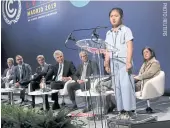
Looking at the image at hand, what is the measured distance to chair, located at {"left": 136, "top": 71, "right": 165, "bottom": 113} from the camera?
4.98 m

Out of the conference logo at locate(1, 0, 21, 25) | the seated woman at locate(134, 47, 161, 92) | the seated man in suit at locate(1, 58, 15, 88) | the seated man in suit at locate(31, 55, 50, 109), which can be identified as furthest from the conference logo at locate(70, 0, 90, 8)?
the seated man in suit at locate(1, 58, 15, 88)

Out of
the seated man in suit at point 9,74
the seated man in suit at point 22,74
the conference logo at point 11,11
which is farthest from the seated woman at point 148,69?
the conference logo at point 11,11

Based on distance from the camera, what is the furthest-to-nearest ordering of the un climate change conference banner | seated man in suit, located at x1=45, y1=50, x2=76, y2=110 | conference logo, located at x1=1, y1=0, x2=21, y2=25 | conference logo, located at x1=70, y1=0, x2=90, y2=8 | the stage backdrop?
conference logo, located at x1=1, y1=0, x2=21, y2=25 < the un climate change conference banner < seated man in suit, located at x1=45, y1=50, x2=76, y2=110 < conference logo, located at x1=70, y1=0, x2=90, y2=8 < the stage backdrop

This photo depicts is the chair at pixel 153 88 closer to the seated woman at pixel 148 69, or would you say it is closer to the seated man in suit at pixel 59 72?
the seated woman at pixel 148 69

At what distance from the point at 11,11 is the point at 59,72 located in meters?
1.99

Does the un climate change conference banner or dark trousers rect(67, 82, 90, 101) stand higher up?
the un climate change conference banner

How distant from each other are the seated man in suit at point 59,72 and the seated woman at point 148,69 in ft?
5.04

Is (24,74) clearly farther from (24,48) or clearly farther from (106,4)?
(106,4)

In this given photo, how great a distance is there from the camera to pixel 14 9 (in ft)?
23.7

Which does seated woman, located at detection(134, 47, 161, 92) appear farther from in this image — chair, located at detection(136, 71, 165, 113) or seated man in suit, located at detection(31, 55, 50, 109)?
seated man in suit, located at detection(31, 55, 50, 109)

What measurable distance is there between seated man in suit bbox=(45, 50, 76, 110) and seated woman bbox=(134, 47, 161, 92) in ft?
5.04

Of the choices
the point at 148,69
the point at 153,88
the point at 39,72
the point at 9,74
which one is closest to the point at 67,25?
the point at 39,72

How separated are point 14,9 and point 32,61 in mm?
1282

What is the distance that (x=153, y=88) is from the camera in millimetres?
5035
